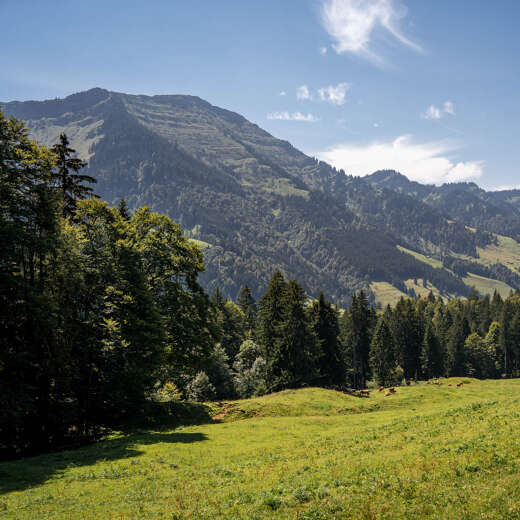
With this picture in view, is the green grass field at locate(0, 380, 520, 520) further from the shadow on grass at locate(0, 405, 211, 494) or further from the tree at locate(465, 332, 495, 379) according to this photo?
the tree at locate(465, 332, 495, 379)

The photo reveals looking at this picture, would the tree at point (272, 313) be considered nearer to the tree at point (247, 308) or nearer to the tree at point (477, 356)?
the tree at point (247, 308)

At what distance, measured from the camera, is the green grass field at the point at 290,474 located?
1259 centimetres

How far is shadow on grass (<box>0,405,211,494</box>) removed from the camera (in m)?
20.2

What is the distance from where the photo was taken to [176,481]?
755 inches

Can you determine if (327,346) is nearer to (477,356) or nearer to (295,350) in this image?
(295,350)

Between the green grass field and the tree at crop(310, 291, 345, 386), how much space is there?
3560cm

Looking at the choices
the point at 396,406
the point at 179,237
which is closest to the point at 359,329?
the point at 396,406

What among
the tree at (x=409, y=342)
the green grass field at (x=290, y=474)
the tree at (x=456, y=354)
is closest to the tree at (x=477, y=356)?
the tree at (x=456, y=354)

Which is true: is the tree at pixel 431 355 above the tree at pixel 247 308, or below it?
below

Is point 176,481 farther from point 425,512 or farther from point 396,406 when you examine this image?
point 396,406

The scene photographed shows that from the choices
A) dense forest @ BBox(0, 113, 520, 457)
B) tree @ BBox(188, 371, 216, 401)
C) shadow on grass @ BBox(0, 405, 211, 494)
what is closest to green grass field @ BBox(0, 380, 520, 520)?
shadow on grass @ BBox(0, 405, 211, 494)

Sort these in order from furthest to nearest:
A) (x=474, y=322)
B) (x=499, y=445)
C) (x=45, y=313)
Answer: (x=474, y=322) → (x=45, y=313) → (x=499, y=445)

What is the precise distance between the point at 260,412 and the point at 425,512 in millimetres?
32426

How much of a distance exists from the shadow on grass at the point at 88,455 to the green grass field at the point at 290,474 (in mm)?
83
